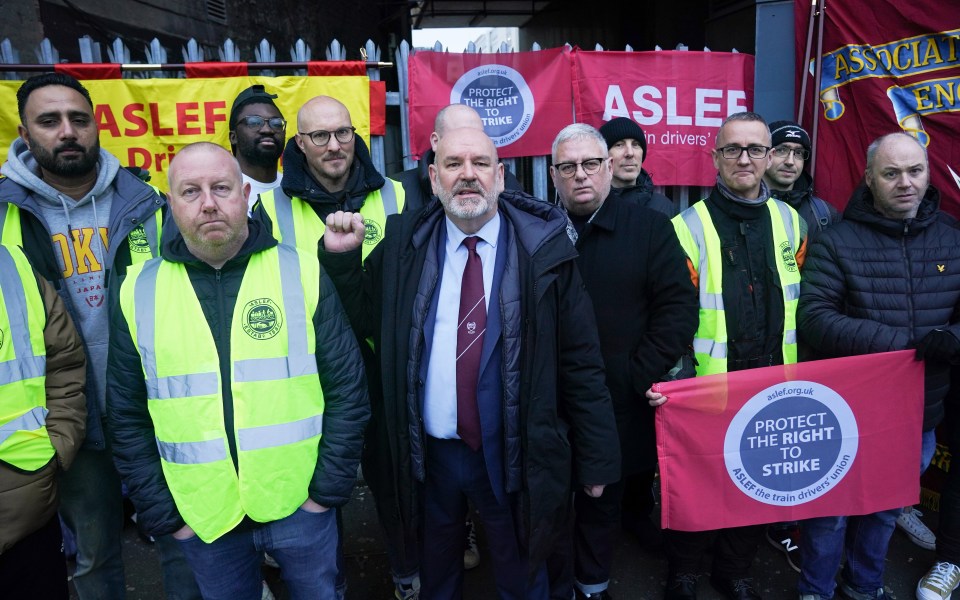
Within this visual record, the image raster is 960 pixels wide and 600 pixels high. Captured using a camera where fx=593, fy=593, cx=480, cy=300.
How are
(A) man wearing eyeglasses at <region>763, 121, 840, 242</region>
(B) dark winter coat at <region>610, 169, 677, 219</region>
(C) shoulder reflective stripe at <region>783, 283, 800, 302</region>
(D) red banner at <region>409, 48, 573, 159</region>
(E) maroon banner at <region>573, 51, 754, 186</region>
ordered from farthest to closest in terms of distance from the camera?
(E) maroon banner at <region>573, 51, 754, 186</region> → (D) red banner at <region>409, 48, 573, 159</region> → (B) dark winter coat at <region>610, 169, 677, 219</region> → (A) man wearing eyeglasses at <region>763, 121, 840, 242</region> → (C) shoulder reflective stripe at <region>783, 283, 800, 302</region>

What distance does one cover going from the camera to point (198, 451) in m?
1.99

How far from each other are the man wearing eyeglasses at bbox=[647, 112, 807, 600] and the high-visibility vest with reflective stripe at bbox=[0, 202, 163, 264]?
2.46 m

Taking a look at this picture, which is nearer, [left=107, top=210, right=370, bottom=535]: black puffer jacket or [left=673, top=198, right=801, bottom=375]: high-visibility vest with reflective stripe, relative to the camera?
[left=107, top=210, right=370, bottom=535]: black puffer jacket

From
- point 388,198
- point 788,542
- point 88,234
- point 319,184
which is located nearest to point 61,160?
point 88,234

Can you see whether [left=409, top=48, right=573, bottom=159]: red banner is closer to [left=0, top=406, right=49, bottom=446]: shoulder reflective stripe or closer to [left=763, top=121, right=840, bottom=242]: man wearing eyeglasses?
[left=763, top=121, right=840, bottom=242]: man wearing eyeglasses

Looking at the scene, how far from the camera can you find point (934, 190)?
9.45 feet

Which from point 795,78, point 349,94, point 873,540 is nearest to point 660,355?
point 873,540

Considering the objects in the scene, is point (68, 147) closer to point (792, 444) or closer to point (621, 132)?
point (621, 132)

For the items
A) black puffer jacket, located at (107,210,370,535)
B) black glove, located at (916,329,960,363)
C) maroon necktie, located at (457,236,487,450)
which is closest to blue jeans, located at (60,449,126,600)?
black puffer jacket, located at (107,210,370,535)

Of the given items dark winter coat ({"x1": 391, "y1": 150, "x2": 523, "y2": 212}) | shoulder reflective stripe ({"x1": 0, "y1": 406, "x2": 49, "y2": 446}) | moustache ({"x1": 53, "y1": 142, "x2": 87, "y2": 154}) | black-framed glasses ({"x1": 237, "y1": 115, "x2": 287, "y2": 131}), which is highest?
black-framed glasses ({"x1": 237, "y1": 115, "x2": 287, "y2": 131})

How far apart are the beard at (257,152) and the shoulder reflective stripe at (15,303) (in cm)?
162

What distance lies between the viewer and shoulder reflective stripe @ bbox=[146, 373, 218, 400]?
1.98m

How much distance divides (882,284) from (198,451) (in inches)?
117

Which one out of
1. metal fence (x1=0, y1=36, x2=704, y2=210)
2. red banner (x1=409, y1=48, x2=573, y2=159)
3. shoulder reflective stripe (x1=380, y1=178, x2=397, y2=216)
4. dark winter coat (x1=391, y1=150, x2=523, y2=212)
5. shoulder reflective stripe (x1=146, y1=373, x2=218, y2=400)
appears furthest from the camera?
red banner (x1=409, y1=48, x2=573, y2=159)
